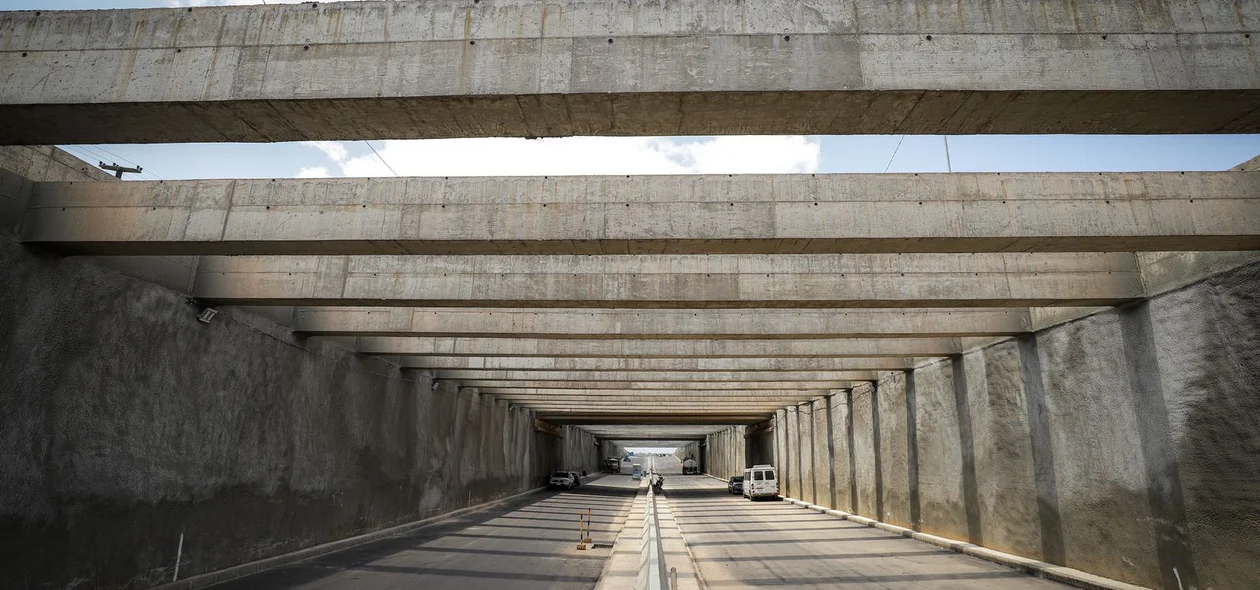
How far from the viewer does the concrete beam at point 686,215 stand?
→ 8625 mm

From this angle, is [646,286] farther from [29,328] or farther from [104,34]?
[29,328]

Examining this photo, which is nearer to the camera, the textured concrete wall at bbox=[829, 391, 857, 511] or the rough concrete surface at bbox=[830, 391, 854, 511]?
the textured concrete wall at bbox=[829, 391, 857, 511]

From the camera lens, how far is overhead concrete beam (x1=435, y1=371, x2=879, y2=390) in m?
23.1

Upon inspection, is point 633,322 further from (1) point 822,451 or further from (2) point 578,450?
(2) point 578,450

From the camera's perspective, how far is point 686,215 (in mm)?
8711

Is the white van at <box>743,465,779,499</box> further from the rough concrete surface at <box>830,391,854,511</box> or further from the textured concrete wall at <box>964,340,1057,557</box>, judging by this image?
the textured concrete wall at <box>964,340,1057,557</box>

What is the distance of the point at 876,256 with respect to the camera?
12.1 metres

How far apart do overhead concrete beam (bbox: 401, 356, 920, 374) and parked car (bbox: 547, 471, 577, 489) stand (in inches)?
1046

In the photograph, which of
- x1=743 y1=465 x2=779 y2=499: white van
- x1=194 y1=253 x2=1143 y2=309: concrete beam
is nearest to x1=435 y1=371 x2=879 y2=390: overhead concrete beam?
x1=194 y1=253 x2=1143 y2=309: concrete beam

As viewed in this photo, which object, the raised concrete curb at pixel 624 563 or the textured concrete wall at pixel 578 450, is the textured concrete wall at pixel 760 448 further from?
the raised concrete curb at pixel 624 563

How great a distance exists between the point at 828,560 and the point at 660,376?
32.6ft

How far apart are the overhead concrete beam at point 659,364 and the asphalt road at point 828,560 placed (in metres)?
5.23

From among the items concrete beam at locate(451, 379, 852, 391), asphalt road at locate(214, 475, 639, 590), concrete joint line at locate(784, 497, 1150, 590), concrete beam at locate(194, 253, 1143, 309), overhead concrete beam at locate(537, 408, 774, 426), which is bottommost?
asphalt road at locate(214, 475, 639, 590)

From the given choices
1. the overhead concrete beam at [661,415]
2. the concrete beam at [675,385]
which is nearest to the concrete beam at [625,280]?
the concrete beam at [675,385]
